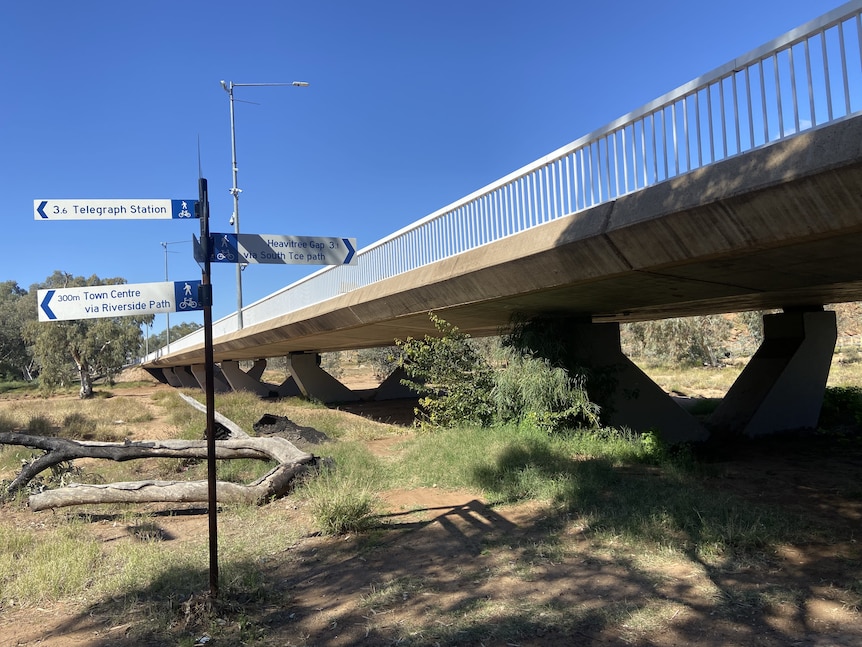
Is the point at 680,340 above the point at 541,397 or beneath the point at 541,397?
above

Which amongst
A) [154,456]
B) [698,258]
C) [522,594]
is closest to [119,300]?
[522,594]

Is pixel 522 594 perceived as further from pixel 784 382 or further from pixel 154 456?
pixel 784 382

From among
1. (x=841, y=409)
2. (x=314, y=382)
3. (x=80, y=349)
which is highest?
(x=80, y=349)

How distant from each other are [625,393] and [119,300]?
998 centimetres

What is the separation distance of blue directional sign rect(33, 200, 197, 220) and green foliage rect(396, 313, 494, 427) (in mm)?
7122

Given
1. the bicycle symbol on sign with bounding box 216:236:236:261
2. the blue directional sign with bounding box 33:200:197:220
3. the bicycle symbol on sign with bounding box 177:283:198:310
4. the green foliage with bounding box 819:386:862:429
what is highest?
the blue directional sign with bounding box 33:200:197:220

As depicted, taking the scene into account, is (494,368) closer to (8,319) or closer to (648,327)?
(648,327)

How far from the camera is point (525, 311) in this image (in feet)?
36.4

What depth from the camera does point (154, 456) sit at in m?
7.77

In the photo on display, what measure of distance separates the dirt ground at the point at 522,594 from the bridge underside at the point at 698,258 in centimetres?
286

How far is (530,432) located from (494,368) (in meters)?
2.46

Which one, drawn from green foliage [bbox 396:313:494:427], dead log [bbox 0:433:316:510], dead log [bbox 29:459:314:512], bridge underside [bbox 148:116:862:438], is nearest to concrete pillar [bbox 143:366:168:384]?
bridge underside [bbox 148:116:862:438]

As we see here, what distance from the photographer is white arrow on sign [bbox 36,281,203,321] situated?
3924 millimetres

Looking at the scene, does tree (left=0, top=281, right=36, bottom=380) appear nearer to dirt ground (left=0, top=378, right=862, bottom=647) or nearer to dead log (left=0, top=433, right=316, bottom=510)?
dead log (left=0, top=433, right=316, bottom=510)
